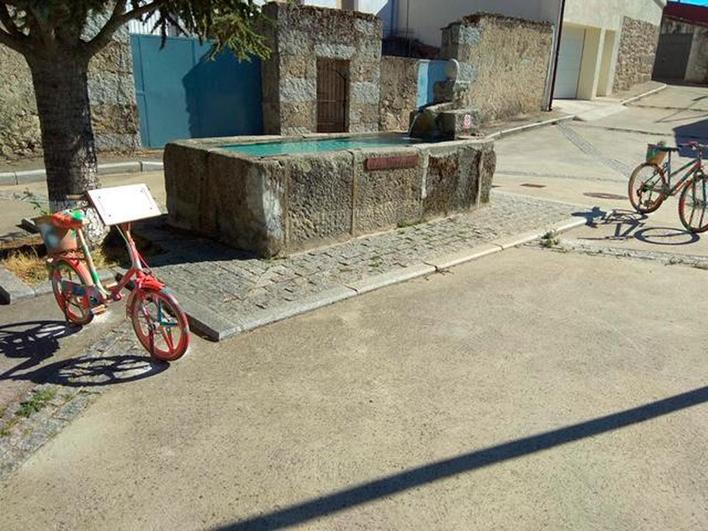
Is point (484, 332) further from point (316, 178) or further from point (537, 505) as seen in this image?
point (316, 178)

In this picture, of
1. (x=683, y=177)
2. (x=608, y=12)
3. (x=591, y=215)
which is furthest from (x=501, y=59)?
(x=683, y=177)

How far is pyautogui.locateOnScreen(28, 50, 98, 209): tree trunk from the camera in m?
5.04

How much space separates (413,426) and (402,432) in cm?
9

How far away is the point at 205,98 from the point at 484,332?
9070mm

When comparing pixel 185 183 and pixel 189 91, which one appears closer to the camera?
pixel 185 183

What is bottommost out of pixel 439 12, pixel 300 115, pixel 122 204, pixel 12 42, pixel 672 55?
pixel 122 204

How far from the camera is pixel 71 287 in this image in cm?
390

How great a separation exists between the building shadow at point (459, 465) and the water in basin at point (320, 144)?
4.04 metres

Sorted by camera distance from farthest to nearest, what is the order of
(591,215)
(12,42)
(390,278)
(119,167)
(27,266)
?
(119,167), (591,215), (390,278), (27,266), (12,42)

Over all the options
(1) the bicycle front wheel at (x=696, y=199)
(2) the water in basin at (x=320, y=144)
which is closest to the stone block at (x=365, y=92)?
(2) the water in basin at (x=320, y=144)

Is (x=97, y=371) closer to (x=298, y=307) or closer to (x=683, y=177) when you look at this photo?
(x=298, y=307)

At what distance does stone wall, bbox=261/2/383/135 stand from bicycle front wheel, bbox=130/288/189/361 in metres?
9.04

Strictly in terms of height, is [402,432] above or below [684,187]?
below

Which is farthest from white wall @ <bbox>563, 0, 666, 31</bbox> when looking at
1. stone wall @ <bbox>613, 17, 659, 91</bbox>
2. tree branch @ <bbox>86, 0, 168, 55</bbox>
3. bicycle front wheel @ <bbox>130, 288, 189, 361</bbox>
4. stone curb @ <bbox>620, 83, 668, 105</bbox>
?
bicycle front wheel @ <bbox>130, 288, 189, 361</bbox>
